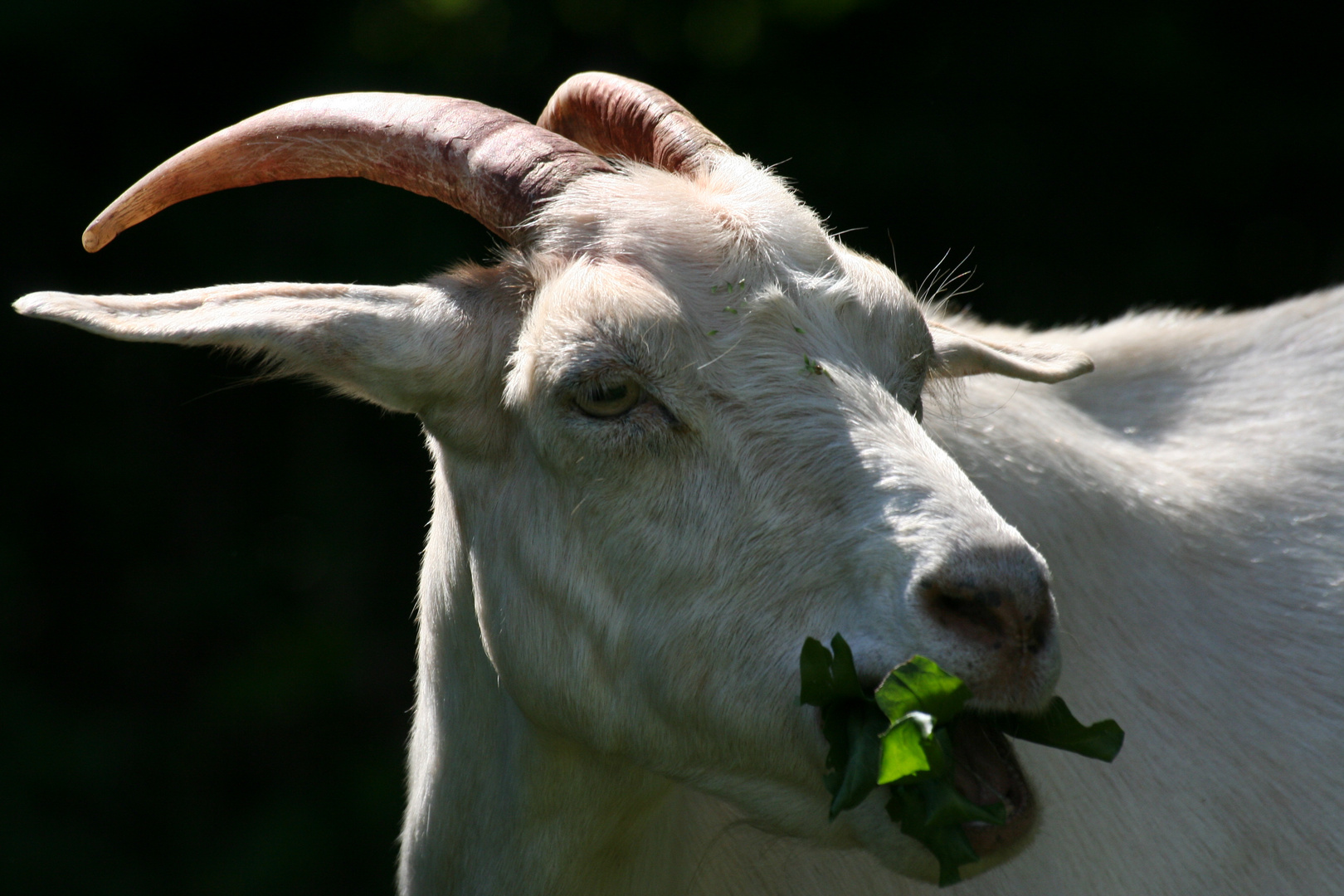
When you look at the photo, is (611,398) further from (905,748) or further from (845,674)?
(905,748)

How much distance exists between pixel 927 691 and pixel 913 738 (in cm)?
7

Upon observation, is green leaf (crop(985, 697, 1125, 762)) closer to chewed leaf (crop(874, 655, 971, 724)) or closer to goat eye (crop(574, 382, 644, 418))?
chewed leaf (crop(874, 655, 971, 724))

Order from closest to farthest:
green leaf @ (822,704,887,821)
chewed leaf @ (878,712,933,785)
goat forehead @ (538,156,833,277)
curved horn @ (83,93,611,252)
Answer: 1. chewed leaf @ (878,712,933,785)
2. green leaf @ (822,704,887,821)
3. goat forehead @ (538,156,833,277)
4. curved horn @ (83,93,611,252)

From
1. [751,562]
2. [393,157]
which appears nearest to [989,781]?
[751,562]

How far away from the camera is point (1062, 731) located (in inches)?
79.0

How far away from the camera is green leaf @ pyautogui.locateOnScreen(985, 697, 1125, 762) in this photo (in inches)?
77.9

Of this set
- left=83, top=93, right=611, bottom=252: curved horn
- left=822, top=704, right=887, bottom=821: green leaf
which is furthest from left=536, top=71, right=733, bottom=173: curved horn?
left=822, top=704, right=887, bottom=821: green leaf

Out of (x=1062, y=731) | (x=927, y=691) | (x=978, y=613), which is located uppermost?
(x=978, y=613)

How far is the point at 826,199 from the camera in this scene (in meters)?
6.29

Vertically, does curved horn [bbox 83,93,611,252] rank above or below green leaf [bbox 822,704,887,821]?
above

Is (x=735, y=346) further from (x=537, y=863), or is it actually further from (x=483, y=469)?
(x=537, y=863)

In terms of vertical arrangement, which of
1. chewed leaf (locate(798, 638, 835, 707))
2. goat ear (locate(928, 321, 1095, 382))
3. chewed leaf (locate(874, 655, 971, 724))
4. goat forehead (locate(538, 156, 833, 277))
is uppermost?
goat forehead (locate(538, 156, 833, 277))

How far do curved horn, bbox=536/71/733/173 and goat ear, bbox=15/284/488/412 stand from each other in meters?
0.63

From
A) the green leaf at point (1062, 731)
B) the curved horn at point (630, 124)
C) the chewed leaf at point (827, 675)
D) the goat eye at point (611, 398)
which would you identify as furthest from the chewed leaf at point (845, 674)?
the curved horn at point (630, 124)
